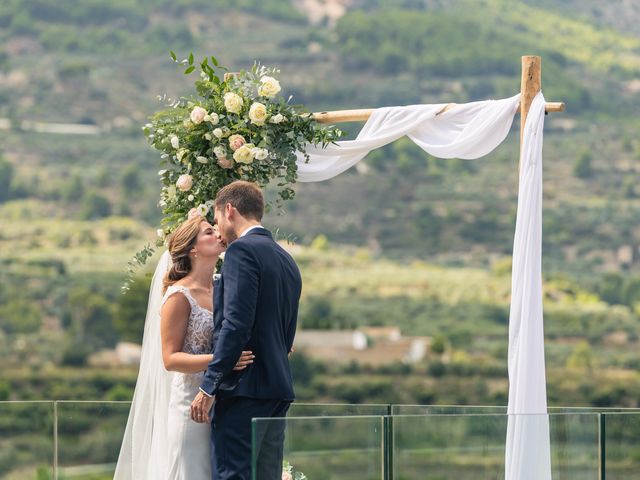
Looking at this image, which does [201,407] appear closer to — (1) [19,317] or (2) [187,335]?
(2) [187,335]

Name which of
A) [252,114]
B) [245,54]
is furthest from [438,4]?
[252,114]

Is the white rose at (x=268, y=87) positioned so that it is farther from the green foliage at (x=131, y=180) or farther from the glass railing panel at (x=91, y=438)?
the green foliage at (x=131, y=180)

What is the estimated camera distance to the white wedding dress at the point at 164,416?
13.5ft

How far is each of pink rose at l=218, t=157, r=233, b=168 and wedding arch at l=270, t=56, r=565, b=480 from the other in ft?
1.30

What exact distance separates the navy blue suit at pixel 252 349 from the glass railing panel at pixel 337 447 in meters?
0.11

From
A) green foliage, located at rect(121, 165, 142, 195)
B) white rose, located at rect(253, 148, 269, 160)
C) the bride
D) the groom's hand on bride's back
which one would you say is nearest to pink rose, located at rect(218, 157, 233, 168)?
white rose, located at rect(253, 148, 269, 160)

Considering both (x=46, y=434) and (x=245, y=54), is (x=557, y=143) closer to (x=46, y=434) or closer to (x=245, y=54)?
(x=245, y=54)

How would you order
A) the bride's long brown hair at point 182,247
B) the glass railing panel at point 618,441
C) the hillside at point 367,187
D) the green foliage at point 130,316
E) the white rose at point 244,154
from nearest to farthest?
1. the bride's long brown hair at point 182,247
2. the glass railing panel at point 618,441
3. the white rose at point 244,154
4. the green foliage at point 130,316
5. the hillside at point 367,187

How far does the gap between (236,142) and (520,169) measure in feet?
3.98

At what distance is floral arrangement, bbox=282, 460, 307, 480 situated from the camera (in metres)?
4.06

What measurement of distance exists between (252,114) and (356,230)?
39973 millimetres

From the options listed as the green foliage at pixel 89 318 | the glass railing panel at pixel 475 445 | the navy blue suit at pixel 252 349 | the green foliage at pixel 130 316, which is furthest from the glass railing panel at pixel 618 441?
the green foliage at pixel 89 318

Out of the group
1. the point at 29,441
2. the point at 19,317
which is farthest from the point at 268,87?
the point at 19,317

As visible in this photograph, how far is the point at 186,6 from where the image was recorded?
58.5 meters
